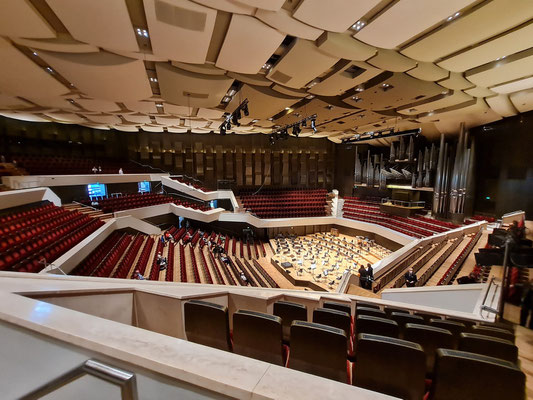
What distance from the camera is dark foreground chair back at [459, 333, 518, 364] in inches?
46.8

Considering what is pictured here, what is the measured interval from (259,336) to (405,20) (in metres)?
3.84

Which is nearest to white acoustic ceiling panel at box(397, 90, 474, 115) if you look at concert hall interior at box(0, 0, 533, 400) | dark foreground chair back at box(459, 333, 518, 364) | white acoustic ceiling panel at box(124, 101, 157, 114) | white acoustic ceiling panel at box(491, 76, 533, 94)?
concert hall interior at box(0, 0, 533, 400)

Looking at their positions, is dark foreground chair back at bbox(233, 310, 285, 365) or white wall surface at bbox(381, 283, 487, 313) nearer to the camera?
dark foreground chair back at bbox(233, 310, 285, 365)

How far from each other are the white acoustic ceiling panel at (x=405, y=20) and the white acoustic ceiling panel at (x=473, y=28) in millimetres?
362

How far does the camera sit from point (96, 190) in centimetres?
902

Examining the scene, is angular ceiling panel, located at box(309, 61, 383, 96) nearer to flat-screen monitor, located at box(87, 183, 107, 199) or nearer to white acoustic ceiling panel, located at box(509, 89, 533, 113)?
white acoustic ceiling panel, located at box(509, 89, 533, 113)

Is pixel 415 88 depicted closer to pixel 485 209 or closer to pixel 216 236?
pixel 485 209

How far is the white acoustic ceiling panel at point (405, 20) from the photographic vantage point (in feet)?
8.53

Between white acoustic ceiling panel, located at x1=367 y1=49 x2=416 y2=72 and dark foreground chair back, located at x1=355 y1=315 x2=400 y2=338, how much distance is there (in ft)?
13.8

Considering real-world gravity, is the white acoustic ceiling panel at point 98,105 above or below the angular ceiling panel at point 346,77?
below

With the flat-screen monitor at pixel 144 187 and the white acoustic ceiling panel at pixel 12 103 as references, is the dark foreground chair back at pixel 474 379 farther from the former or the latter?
the flat-screen monitor at pixel 144 187

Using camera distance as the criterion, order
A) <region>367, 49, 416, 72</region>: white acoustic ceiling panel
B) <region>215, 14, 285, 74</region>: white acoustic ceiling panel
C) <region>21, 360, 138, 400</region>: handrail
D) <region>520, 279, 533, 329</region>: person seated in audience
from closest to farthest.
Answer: <region>21, 360, 138, 400</region>: handrail
<region>520, 279, 533, 329</region>: person seated in audience
<region>215, 14, 285, 74</region>: white acoustic ceiling panel
<region>367, 49, 416, 72</region>: white acoustic ceiling panel

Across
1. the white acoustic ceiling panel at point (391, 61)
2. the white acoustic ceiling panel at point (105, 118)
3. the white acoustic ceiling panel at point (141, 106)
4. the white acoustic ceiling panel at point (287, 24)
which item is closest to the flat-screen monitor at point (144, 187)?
the white acoustic ceiling panel at point (105, 118)

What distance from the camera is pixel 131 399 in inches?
20.9
